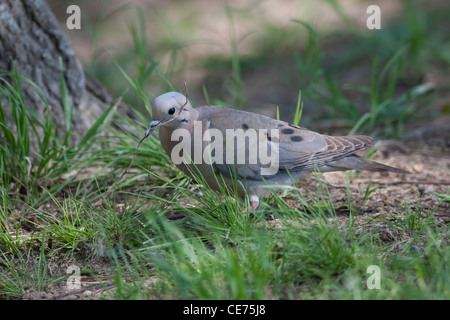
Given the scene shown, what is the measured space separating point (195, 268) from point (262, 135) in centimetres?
121

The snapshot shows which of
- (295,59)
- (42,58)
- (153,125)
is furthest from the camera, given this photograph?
(295,59)

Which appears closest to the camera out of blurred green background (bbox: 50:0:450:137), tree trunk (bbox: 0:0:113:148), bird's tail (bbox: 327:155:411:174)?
bird's tail (bbox: 327:155:411:174)

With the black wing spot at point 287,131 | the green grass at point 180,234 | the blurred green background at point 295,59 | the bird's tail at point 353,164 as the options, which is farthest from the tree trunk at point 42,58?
the bird's tail at point 353,164

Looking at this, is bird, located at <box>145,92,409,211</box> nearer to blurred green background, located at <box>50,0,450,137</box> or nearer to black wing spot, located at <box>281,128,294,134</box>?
black wing spot, located at <box>281,128,294,134</box>

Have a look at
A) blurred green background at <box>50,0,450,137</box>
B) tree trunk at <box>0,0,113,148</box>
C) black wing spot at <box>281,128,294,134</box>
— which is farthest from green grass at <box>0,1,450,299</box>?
black wing spot at <box>281,128,294,134</box>

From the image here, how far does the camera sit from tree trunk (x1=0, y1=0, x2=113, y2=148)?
4.17m

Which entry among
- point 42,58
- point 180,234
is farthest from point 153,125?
point 42,58

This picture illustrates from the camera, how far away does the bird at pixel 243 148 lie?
3.57 meters

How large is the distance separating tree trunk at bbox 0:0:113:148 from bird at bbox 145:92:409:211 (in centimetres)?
110

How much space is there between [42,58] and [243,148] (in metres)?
1.82

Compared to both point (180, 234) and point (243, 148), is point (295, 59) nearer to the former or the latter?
point (243, 148)

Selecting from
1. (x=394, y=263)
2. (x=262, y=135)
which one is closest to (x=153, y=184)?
(x=262, y=135)

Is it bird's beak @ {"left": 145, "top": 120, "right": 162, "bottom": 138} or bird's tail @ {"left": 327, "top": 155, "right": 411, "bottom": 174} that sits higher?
bird's beak @ {"left": 145, "top": 120, "right": 162, "bottom": 138}

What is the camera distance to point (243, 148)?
11.9ft
